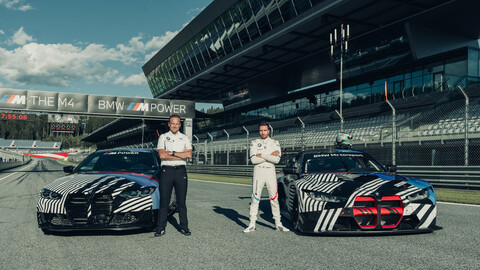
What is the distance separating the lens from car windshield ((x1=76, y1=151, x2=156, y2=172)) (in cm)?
638

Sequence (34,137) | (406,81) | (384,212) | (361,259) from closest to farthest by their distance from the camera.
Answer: (361,259), (384,212), (406,81), (34,137)

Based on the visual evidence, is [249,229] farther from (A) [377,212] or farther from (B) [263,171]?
(A) [377,212]


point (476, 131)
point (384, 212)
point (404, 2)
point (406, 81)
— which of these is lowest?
point (384, 212)

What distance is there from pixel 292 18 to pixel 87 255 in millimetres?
20835

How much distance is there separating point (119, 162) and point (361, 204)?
4.15 meters

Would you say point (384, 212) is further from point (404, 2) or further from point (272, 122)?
point (272, 122)

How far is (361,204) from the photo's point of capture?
4699 millimetres

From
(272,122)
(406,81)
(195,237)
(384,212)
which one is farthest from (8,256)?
(272,122)

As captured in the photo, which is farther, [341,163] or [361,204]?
[341,163]

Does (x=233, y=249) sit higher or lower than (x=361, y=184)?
lower

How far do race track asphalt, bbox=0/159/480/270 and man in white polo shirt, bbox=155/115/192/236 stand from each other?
0.23 meters

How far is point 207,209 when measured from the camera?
7918 millimetres

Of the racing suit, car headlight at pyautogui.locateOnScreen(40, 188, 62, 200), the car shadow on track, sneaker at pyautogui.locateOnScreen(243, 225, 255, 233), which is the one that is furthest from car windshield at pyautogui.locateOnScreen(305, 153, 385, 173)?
car headlight at pyautogui.locateOnScreen(40, 188, 62, 200)

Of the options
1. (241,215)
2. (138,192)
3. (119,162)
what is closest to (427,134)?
(241,215)
